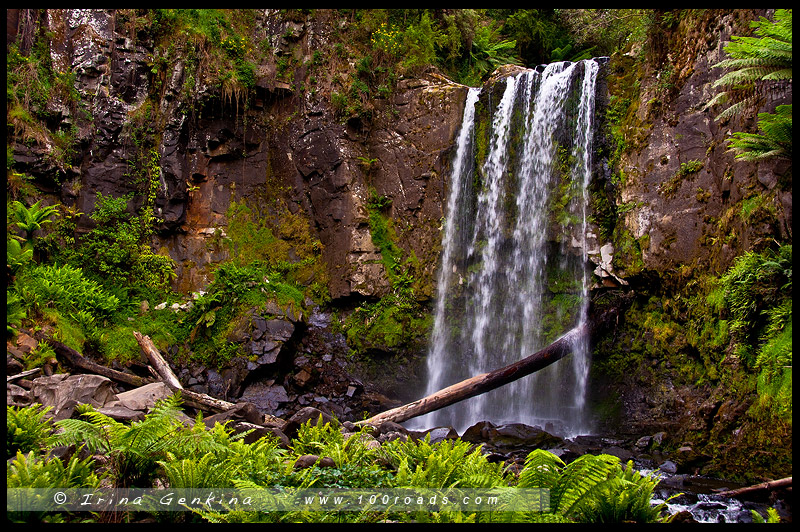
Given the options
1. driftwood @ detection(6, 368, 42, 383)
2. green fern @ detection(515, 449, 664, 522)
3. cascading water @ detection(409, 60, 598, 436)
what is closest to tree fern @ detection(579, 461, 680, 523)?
green fern @ detection(515, 449, 664, 522)

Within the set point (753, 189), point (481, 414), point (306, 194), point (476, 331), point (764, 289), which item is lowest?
point (481, 414)

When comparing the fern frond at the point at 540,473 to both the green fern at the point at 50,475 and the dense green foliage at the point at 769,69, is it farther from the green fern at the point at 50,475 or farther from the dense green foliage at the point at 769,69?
the dense green foliage at the point at 769,69

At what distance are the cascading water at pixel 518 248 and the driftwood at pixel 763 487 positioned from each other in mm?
4828

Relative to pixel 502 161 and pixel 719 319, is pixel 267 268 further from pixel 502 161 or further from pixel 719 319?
pixel 719 319

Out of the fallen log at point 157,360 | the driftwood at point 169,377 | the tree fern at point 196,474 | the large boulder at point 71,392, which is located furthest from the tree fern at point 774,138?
the fallen log at point 157,360

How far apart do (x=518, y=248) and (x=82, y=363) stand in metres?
9.55

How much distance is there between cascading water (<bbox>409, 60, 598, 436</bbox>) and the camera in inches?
438

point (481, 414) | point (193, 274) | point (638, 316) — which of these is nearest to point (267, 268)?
point (193, 274)

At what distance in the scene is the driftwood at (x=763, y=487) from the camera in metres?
5.09

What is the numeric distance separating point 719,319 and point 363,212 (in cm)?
876

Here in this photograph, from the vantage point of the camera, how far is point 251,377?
11.1m

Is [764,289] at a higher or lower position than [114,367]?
higher

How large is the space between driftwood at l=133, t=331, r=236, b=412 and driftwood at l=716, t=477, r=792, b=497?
700cm

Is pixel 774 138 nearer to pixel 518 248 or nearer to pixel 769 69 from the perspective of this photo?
pixel 769 69
